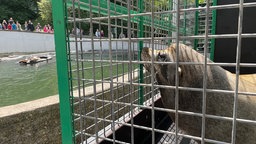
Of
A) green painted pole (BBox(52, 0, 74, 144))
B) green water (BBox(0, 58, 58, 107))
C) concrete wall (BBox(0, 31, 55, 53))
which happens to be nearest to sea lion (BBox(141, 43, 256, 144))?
green painted pole (BBox(52, 0, 74, 144))

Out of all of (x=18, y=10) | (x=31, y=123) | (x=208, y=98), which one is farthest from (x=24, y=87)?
(x=18, y=10)

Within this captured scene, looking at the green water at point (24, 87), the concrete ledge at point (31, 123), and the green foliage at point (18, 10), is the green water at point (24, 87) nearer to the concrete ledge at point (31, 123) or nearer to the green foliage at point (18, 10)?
the concrete ledge at point (31, 123)

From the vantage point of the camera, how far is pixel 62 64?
1.42 metres

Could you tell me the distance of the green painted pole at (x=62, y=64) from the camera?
4.52ft

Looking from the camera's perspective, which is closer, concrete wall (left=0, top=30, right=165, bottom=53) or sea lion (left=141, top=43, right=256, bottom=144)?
sea lion (left=141, top=43, right=256, bottom=144)

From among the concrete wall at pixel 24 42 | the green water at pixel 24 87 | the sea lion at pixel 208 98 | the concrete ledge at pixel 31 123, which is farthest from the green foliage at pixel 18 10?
the sea lion at pixel 208 98

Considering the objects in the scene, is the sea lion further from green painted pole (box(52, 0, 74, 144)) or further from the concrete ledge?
the concrete ledge

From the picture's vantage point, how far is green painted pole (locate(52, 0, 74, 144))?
138 centimetres

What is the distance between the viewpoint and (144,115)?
7.80 ft

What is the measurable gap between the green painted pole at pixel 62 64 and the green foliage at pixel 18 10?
34.6 meters

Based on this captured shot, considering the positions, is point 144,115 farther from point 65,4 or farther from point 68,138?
point 65,4

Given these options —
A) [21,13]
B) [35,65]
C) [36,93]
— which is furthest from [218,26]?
[21,13]

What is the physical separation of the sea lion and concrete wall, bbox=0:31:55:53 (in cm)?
1710

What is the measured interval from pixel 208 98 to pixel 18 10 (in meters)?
39.1
